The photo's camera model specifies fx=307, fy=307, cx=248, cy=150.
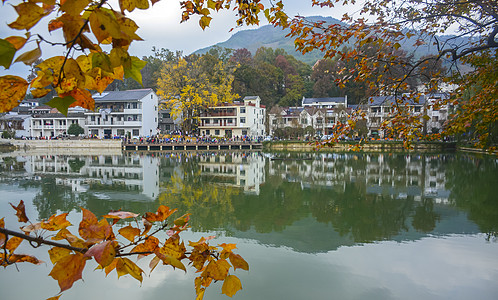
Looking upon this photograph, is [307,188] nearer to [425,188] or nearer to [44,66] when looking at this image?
[425,188]

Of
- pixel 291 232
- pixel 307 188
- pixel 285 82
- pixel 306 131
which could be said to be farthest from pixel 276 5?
pixel 285 82

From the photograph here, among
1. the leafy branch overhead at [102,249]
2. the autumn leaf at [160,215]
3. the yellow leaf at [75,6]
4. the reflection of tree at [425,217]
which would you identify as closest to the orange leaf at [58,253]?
the leafy branch overhead at [102,249]

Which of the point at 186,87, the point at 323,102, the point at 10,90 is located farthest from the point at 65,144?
the point at 10,90

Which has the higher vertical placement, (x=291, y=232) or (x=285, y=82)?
(x=285, y=82)

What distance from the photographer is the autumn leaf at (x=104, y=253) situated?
72cm

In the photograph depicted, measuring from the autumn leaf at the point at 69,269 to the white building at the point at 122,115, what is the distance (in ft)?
120

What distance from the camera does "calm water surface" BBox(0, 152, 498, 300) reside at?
13.7 feet

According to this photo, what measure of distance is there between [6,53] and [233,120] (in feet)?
118

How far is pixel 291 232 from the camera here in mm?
6352

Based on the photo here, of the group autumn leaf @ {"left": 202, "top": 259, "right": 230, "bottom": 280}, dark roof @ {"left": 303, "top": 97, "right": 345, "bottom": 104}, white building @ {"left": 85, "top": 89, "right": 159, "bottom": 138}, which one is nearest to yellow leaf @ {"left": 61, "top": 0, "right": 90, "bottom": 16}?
autumn leaf @ {"left": 202, "top": 259, "right": 230, "bottom": 280}

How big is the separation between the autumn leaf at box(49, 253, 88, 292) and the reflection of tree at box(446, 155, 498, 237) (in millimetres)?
7597

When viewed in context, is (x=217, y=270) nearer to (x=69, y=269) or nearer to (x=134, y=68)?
(x=69, y=269)

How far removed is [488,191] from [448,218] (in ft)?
14.6

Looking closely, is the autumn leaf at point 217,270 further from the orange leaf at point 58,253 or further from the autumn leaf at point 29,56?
the autumn leaf at point 29,56
